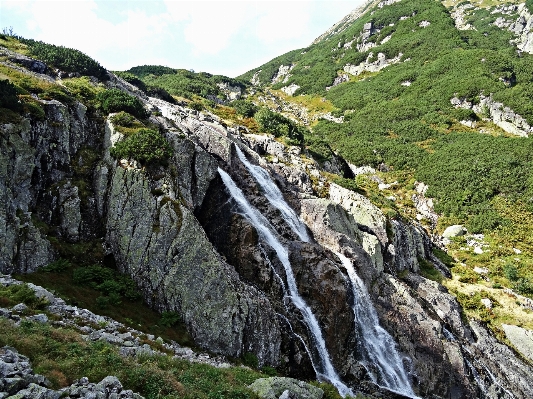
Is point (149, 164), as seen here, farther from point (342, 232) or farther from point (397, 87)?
point (397, 87)

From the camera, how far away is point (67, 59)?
148 feet

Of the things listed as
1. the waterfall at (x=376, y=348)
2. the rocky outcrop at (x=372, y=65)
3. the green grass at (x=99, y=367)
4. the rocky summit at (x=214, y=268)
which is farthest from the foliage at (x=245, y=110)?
the rocky outcrop at (x=372, y=65)

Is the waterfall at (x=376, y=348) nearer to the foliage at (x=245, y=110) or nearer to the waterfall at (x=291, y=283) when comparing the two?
the waterfall at (x=291, y=283)

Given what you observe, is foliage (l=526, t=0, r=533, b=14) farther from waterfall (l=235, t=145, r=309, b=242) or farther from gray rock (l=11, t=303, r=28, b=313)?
gray rock (l=11, t=303, r=28, b=313)

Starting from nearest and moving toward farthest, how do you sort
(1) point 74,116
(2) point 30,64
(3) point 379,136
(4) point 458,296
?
1. (1) point 74,116
2. (2) point 30,64
3. (4) point 458,296
4. (3) point 379,136

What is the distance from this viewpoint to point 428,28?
135250 mm

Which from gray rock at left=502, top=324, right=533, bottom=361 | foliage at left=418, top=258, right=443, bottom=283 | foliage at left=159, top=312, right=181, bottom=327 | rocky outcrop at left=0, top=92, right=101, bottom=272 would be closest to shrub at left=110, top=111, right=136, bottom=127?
rocky outcrop at left=0, top=92, right=101, bottom=272

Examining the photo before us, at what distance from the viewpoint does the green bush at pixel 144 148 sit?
25.6 meters

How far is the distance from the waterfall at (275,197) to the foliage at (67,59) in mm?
23969

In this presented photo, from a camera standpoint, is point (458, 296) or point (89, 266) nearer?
point (89, 266)

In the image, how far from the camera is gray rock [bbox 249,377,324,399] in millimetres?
13195

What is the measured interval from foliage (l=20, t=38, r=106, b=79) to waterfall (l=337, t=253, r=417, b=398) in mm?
42083

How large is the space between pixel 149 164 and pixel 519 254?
55.0 meters

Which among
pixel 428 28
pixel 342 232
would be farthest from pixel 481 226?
pixel 428 28
